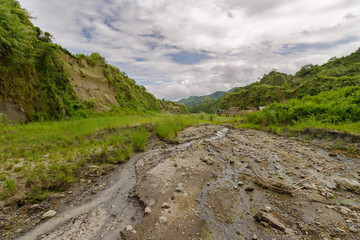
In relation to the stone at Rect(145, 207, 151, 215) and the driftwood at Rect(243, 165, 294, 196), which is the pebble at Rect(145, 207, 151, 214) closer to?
the stone at Rect(145, 207, 151, 215)

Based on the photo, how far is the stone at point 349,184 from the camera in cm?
418

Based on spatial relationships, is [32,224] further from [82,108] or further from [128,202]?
[82,108]

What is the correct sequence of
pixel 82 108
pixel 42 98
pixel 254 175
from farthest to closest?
pixel 82 108 → pixel 42 98 → pixel 254 175

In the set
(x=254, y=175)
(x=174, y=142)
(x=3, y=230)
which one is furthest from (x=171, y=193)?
(x=174, y=142)

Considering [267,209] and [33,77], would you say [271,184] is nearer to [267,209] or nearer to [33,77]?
[267,209]

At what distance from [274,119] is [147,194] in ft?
52.4

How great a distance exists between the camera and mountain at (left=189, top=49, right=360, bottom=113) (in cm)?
3825

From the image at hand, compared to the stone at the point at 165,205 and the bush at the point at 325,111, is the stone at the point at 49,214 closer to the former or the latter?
the stone at the point at 165,205

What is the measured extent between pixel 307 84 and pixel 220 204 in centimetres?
6309

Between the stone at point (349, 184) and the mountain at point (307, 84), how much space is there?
36.5 m

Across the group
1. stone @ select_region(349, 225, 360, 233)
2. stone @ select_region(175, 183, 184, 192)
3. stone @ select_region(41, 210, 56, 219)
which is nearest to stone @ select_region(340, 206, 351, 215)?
stone @ select_region(349, 225, 360, 233)

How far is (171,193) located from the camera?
428 centimetres

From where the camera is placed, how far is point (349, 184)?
14.2ft

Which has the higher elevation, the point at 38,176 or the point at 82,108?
the point at 82,108
